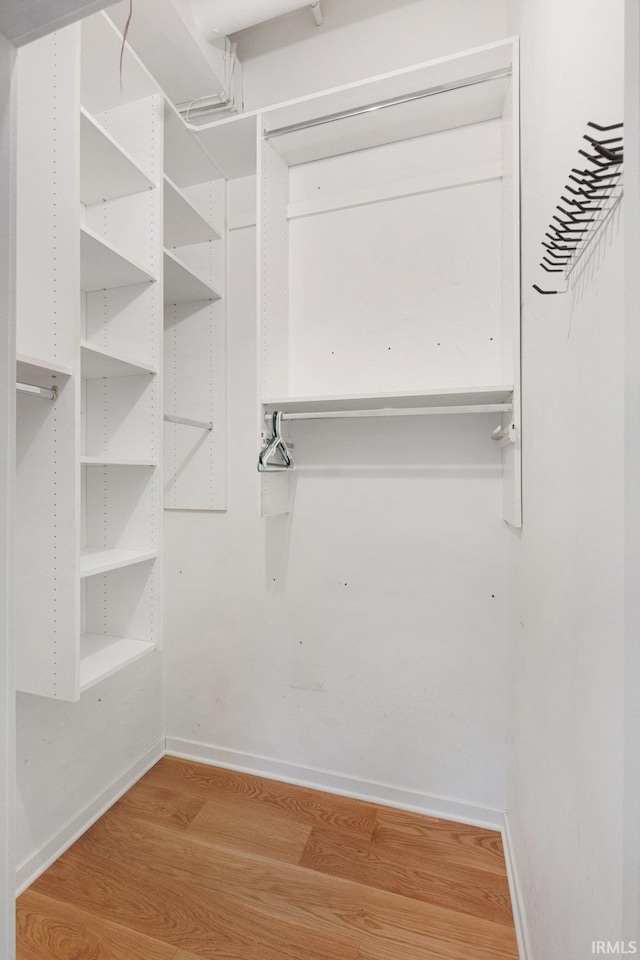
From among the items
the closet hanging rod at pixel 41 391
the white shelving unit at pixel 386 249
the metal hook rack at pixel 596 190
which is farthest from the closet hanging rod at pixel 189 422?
the metal hook rack at pixel 596 190

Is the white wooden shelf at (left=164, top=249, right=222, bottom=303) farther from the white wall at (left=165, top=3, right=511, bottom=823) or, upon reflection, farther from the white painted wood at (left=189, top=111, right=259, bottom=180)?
the white painted wood at (left=189, top=111, right=259, bottom=180)

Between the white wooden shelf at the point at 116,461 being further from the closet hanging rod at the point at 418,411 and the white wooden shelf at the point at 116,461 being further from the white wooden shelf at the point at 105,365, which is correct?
the closet hanging rod at the point at 418,411

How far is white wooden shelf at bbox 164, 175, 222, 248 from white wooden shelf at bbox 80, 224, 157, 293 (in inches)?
16.2

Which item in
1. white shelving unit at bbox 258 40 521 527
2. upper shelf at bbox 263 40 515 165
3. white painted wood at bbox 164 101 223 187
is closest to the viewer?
upper shelf at bbox 263 40 515 165

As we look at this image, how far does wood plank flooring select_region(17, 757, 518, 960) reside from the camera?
1277 mm

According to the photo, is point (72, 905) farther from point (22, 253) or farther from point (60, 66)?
point (60, 66)

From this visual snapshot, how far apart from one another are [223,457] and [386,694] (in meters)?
1.27

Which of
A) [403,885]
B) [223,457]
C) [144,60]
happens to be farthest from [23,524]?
[144,60]

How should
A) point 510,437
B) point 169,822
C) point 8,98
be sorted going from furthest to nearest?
1. point 169,822
2. point 510,437
3. point 8,98

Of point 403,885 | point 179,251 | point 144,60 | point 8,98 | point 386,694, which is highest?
point 144,60

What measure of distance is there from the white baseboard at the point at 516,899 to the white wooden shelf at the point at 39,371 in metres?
1.97

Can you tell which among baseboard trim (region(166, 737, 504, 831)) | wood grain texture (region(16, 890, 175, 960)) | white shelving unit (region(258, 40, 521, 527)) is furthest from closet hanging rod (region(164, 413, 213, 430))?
wood grain texture (region(16, 890, 175, 960))

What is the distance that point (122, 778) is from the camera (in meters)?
1.89

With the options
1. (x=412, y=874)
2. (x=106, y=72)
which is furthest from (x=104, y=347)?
(x=412, y=874)
